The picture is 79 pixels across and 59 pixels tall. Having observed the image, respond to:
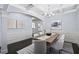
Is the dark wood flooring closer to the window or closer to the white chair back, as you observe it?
the window

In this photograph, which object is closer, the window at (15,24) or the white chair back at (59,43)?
the window at (15,24)

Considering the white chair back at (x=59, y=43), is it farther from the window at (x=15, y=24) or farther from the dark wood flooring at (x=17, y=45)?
the window at (x=15, y=24)

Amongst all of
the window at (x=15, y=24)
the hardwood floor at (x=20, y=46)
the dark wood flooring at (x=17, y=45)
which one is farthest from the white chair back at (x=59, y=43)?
the window at (x=15, y=24)

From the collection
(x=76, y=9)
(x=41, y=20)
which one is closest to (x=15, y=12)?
(x=41, y=20)

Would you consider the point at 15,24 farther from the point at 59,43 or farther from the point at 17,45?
the point at 59,43

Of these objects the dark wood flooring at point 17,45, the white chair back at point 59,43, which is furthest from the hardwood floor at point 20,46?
the white chair back at point 59,43

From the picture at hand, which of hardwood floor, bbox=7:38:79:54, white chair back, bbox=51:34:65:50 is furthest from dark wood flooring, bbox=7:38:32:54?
white chair back, bbox=51:34:65:50

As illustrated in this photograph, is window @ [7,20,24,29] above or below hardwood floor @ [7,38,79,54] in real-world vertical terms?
above

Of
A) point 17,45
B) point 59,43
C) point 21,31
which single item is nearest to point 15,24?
point 21,31

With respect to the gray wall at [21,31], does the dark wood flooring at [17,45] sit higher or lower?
lower

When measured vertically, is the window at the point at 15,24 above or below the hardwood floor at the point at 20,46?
above

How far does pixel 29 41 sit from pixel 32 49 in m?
0.19

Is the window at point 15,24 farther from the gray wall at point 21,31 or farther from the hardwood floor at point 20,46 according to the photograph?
the hardwood floor at point 20,46
